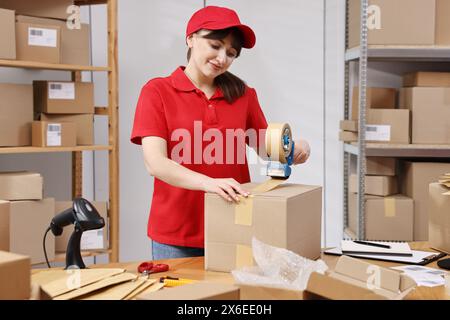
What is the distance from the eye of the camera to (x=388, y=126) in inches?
111

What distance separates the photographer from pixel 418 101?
9.20 feet

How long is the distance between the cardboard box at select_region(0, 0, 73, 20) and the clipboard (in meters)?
1.83

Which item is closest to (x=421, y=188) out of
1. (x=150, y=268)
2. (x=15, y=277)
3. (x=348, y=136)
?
(x=348, y=136)

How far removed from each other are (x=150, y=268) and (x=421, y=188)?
1.78 meters

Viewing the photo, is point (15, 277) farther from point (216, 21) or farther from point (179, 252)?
point (216, 21)

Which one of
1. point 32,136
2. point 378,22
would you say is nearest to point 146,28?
point 32,136

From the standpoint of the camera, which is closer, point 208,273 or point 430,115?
point 208,273

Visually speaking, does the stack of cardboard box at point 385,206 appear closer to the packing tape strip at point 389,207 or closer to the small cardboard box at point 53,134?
the packing tape strip at point 389,207

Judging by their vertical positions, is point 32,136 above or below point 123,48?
below

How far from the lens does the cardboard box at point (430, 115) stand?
279cm

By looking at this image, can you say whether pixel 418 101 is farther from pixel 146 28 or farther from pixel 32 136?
pixel 32 136

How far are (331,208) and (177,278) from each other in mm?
2083

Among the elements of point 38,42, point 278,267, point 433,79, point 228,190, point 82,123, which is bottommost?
point 278,267

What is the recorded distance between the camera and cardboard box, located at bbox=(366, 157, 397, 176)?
292 cm
